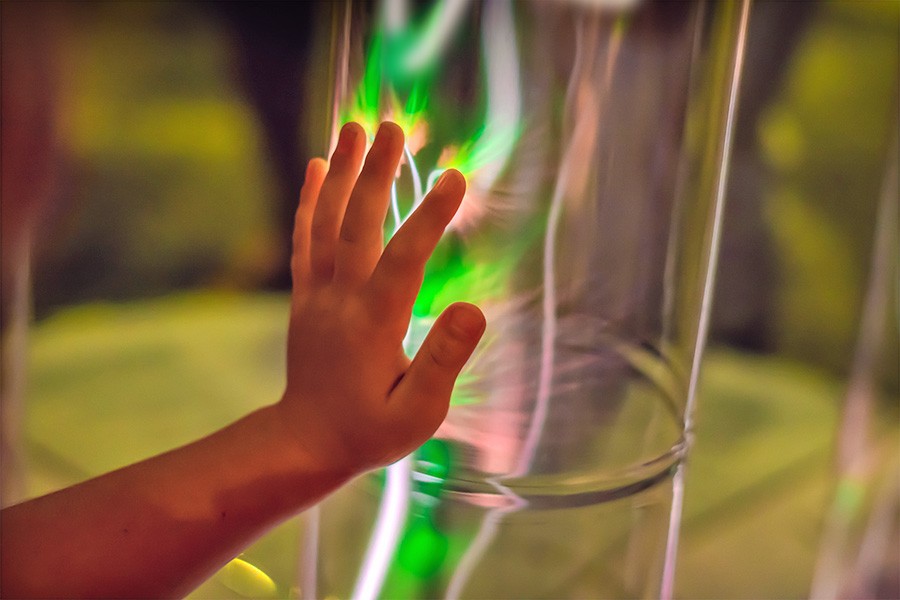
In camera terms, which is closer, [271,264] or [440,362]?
[440,362]

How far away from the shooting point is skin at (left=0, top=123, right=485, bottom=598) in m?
0.17

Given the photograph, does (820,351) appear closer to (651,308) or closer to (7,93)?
(651,308)

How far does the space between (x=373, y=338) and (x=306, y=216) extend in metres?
0.04

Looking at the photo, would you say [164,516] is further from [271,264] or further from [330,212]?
[271,264]

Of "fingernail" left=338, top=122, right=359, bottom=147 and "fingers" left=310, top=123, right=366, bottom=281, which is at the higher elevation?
"fingernail" left=338, top=122, right=359, bottom=147

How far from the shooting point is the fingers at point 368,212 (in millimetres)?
176

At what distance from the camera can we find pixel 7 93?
12.4 inches

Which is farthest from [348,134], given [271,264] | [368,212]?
[271,264]

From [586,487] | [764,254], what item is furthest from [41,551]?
[764,254]

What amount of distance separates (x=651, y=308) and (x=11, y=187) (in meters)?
0.23

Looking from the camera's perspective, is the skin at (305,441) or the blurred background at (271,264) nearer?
the skin at (305,441)

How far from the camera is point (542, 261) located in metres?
0.23

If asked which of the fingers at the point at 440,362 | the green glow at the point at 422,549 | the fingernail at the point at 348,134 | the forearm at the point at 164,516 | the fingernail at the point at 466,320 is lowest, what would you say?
the green glow at the point at 422,549

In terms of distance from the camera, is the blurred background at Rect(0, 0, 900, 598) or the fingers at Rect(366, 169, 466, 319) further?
the blurred background at Rect(0, 0, 900, 598)
